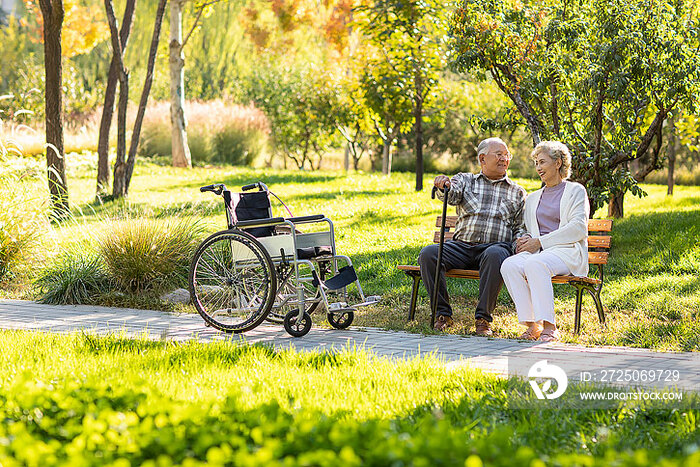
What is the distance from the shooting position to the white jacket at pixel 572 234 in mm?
5691

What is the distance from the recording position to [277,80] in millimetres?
25516

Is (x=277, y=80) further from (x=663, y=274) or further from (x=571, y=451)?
(x=571, y=451)

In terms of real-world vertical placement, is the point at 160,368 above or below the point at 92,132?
below

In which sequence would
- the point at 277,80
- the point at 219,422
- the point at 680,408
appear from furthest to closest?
the point at 277,80, the point at 680,408, the point at 219,422

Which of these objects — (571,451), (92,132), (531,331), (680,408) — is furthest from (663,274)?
(92,132)

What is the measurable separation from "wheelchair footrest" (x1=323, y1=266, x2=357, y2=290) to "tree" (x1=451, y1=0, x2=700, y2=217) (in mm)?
3453

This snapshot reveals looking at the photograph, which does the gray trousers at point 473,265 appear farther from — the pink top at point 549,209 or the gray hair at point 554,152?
the gray hair at point 554,152

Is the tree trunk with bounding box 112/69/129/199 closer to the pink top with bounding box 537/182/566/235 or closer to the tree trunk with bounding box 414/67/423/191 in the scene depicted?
the tree trunk with bounding box 414/67/423/191

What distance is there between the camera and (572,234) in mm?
5719

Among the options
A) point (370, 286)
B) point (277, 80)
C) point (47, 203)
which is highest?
point (277, 80)

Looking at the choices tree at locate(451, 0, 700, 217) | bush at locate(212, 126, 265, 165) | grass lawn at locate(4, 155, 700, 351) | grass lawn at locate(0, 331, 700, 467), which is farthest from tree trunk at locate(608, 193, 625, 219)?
bush at locate(212, 126, 265, 165)

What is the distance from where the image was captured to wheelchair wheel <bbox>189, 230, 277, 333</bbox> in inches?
219

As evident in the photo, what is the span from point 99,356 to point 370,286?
347 cm

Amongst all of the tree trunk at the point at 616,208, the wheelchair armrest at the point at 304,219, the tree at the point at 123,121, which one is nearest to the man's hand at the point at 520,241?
the wheelchair armrest at the point at 304,219
